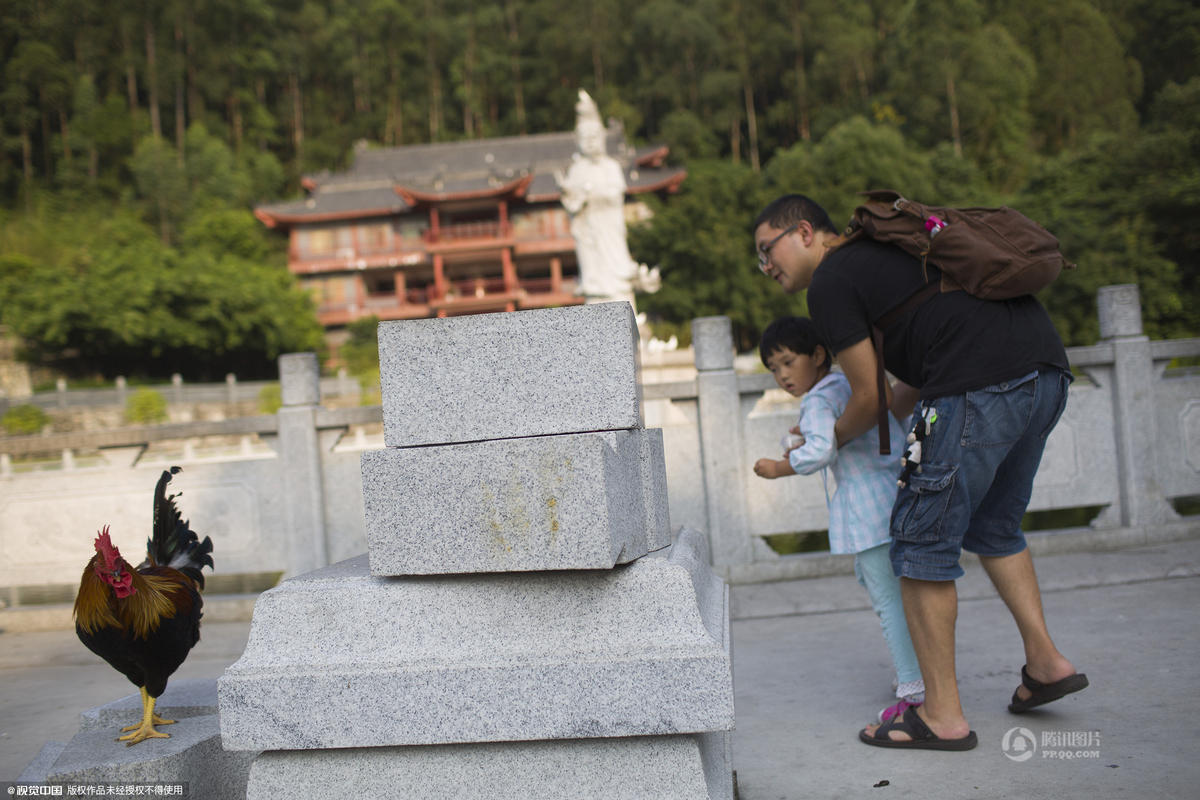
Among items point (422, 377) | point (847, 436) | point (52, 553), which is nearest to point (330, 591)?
point (422, 377)

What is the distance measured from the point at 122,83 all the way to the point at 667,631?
150 feet

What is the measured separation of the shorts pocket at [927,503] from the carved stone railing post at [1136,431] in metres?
3.37

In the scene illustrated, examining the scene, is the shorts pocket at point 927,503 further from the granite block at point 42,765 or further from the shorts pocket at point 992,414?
the granite block at point 42,765

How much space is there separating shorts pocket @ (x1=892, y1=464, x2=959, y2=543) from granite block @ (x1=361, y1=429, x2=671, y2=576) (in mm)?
802

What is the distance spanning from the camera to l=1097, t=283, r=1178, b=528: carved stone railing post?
5.01 metres

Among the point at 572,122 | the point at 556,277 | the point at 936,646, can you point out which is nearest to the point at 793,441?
the point at 936,646

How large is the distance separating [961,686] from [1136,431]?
9.14 feet

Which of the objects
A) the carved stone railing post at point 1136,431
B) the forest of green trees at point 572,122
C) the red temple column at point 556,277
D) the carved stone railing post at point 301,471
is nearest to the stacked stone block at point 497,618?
the carved stone railing post at point 301,471

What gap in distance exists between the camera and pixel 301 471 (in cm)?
515

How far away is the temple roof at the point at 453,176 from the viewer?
3228 centimetres

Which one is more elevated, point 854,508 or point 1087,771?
point 854,508

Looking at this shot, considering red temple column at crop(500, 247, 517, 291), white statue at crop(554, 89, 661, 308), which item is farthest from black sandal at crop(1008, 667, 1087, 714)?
red temple column at crop(500, 247, 517, 291)

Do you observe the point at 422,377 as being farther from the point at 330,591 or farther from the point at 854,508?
the point at 854,508

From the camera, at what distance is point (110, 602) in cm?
242
